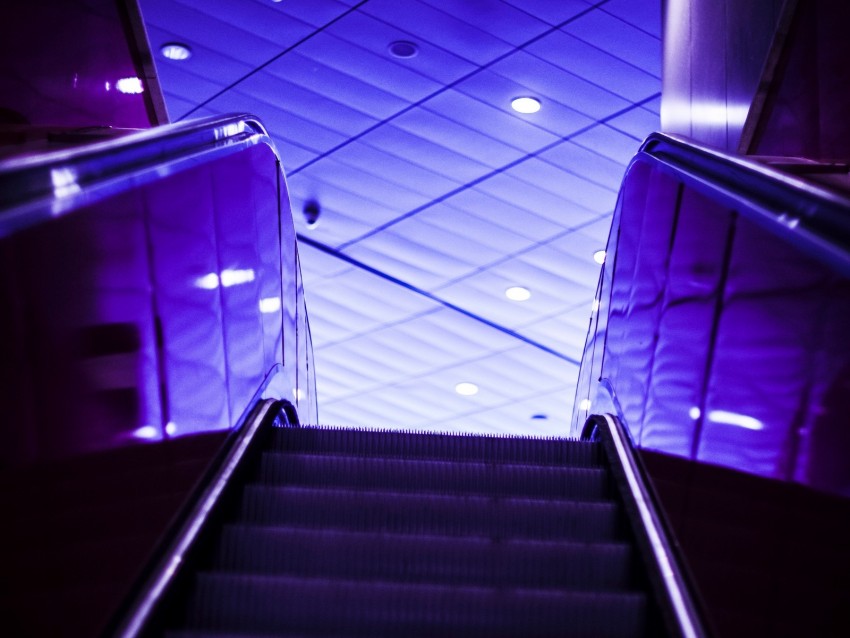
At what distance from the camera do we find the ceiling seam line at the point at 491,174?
34.2 ft

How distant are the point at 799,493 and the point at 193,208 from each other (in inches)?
104

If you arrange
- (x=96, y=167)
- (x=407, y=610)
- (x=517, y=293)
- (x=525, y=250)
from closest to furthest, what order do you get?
(x=96, y=167), (x=407, y=610), (x=525, y=250), (x=517, y=293)

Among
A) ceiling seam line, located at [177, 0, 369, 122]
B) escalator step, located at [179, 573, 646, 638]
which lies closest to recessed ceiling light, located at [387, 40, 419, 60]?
ceiling seam line, located at [177, 0, 369, 122]

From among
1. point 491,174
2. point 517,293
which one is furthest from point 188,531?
point 517,293

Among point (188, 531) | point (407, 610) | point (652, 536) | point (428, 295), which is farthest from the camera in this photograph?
point (428, 295)

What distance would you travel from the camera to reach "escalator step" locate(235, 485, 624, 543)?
409 cm

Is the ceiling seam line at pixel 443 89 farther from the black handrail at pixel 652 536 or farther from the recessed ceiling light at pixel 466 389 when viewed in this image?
the recessed ceiling light at pixel 466 389

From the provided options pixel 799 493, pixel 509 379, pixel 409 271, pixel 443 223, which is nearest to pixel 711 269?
pixel 799 493

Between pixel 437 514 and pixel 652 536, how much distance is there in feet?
2.76

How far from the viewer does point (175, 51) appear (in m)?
9.95

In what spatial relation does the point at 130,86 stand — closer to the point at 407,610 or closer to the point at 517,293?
the point at 407,610

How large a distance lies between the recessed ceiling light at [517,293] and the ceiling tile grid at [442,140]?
13cm

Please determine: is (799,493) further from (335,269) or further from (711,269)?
(335,269)

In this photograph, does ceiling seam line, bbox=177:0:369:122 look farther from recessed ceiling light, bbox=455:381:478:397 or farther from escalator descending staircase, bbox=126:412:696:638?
recessed ceiling light, bbox=455:381:478:397
